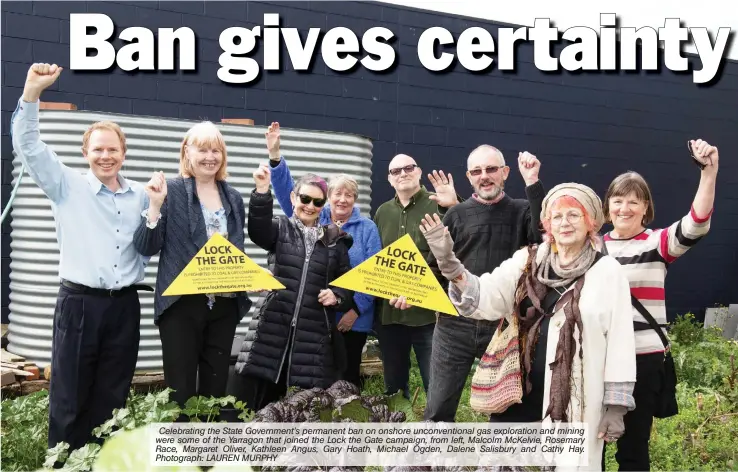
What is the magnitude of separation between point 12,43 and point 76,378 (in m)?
3.71

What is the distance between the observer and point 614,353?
233 cm

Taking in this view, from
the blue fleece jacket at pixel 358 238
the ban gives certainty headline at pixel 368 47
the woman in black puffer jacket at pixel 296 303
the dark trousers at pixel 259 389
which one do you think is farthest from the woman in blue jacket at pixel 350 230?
the ban gives certainty headline at pixel 368 47

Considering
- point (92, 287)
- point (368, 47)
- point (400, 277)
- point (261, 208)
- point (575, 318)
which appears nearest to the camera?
point (575, 318)

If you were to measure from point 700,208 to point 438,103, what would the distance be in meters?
4.79

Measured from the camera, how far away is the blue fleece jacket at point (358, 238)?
3719mm

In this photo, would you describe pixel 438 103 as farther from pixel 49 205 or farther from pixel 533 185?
pixel 533 185

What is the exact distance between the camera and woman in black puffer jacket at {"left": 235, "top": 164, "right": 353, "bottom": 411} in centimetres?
327

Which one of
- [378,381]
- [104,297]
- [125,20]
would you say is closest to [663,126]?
[378,381]

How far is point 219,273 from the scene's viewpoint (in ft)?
9.14

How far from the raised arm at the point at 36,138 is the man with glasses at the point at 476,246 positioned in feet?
5.78

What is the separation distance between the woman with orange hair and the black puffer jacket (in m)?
1.01

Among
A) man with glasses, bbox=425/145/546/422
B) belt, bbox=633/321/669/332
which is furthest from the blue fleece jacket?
belt, bbox=633/321/669/332

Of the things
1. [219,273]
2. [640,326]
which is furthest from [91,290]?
[640,326]

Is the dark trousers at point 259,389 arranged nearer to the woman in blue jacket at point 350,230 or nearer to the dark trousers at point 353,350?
the woman in blue jacket at point 350,230
